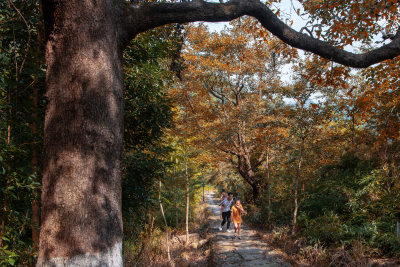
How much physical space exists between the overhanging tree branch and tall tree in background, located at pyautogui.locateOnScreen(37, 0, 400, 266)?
19 cm

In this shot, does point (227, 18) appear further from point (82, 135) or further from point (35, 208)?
point (35, 208)

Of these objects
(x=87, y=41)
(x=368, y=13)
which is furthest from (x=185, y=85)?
(x=87, y=41)

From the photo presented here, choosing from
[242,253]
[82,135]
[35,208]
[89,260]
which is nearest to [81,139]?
[82,135]

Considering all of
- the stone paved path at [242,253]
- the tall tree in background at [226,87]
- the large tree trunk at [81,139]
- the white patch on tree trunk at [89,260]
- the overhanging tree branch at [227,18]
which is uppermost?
the tall tree in background at [226,87]

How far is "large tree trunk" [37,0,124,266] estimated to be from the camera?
1455mm

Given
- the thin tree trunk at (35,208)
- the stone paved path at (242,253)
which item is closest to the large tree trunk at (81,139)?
the thin tree trunk at (35,208)

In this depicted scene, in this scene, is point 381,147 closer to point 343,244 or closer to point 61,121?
point 343,244

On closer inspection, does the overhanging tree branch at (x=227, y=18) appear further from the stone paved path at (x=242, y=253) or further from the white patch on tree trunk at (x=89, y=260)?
the stone paved path at (x=242, y=253)

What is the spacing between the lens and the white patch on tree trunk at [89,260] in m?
1.42

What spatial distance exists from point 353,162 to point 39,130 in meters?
10.9

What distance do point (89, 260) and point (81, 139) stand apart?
718 millimetres

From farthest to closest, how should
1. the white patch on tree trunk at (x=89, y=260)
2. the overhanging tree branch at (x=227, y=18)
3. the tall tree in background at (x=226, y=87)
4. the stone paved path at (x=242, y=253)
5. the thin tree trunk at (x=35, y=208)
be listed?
the tall tree in background at (x=226, y=87) → the stone paved path at (x=242, y=253) → the thin tree trunk at (x=35, y=208) → the overhanging tree branch at (x=227, y=18) → the white patch on tree trunk at (x=89, y=260)

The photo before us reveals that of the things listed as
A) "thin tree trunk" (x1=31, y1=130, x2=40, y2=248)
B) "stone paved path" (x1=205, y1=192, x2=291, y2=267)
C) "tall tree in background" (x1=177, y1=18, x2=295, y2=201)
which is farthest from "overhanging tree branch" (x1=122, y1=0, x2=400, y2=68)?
"tall tree in background" (x1=177, y1=18, x2=295, y2=201)

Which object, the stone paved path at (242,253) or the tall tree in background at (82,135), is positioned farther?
the stone paved path at (242,253)
